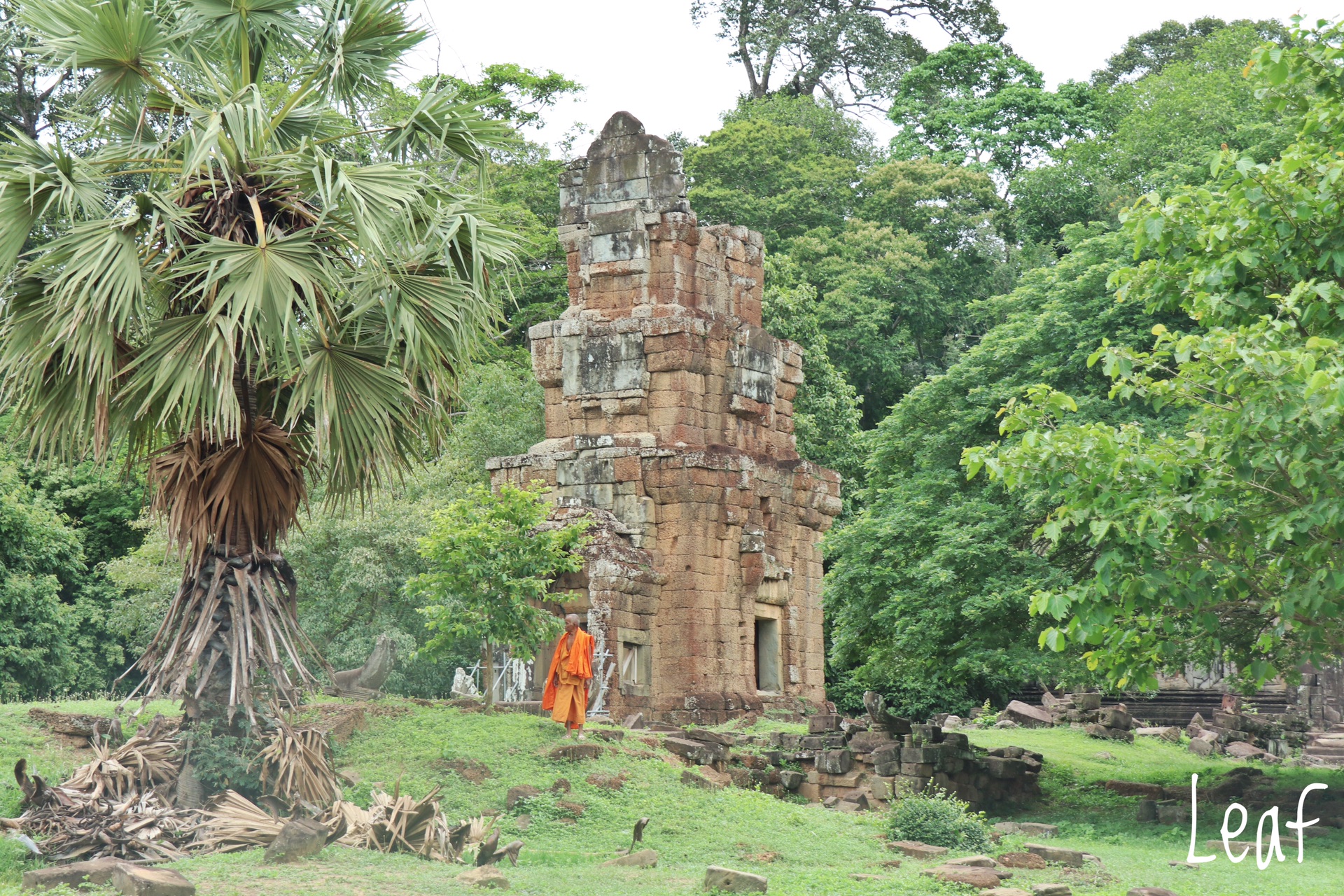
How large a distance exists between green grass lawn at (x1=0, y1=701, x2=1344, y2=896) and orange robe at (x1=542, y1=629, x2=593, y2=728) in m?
0.29

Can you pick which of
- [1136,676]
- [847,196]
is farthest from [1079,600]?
[847,196]

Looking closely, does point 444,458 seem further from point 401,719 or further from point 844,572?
point 401,719

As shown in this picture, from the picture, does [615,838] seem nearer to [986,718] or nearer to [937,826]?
[937,826]

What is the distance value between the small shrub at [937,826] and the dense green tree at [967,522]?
3167 mm

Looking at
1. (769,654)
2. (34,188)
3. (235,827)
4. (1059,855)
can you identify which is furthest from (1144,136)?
(235,827)

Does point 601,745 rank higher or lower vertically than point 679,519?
lower

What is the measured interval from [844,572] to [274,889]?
37.7ft

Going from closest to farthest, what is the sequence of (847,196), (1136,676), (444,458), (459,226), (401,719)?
(1136,676) → (459,226) → (401,719) → (444,458) → (847,196)

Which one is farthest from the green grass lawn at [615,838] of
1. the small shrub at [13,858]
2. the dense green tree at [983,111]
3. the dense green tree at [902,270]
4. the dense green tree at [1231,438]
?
the dense green tree at [983,111]

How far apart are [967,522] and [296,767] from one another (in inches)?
385

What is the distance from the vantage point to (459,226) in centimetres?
1062

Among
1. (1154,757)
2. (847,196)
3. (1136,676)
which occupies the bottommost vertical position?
(1154,757)

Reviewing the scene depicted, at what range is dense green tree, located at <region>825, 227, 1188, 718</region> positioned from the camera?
655 inches

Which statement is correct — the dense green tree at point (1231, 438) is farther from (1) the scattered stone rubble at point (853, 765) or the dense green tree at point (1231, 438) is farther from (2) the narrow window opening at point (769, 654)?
(2) the narrow window opening at point (769, 654)
